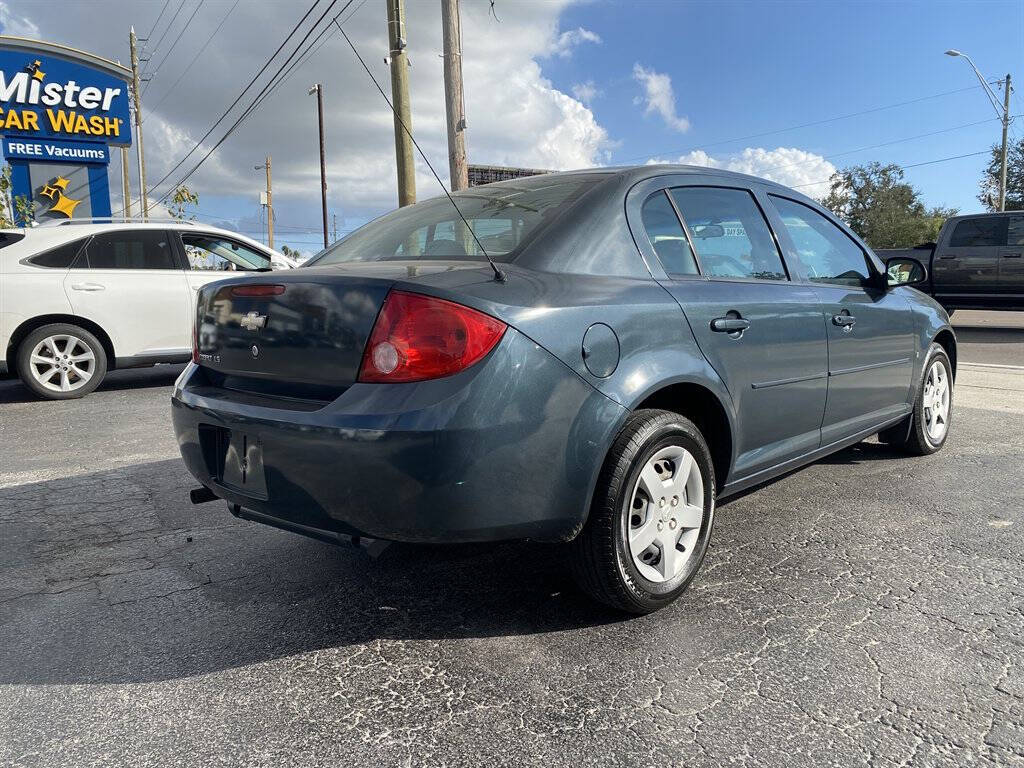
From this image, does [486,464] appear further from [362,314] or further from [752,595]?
[752,595]

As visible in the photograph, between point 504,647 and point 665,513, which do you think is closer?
point 504,647

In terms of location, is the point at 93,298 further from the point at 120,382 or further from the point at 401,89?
the point at 401,89

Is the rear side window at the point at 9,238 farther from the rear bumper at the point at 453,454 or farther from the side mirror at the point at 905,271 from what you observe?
the side mirror at the point at 905,271

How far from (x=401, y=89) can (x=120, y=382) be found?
5.80 meters

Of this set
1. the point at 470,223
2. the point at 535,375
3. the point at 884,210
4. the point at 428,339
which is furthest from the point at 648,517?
the point at 884,210

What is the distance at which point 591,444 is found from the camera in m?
2.41

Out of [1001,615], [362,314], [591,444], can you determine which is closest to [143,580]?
[362,314]

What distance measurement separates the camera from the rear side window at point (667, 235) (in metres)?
2.94

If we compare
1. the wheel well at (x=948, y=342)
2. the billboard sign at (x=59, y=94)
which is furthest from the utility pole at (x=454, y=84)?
the billboard sign at (x=59, y=94)

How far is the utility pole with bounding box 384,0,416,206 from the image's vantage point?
1144cm

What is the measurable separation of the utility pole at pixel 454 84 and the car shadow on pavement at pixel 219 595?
7.87 meters

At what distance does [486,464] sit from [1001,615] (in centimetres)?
187

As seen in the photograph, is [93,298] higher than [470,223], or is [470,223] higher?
[470,223]

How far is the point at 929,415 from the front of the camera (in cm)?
489
